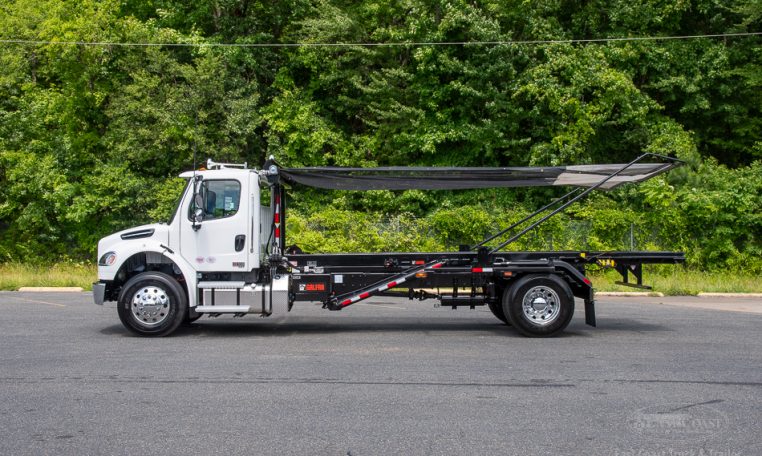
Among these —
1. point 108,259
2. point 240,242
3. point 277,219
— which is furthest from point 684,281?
point 108,259

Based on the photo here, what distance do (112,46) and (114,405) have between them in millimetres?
25746

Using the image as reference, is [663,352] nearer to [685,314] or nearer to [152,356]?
[685,314]

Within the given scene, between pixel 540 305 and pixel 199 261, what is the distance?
535 cm

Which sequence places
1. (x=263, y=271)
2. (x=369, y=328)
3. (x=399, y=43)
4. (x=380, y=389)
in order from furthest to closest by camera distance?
(x=399, y=43) → (x=369, y=328) → (x=263, y=271) → (x=380, y=389)

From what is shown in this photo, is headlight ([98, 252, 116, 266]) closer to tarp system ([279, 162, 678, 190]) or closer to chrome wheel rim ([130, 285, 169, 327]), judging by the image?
chrome wheel rim ([130, 285, 169, 327])

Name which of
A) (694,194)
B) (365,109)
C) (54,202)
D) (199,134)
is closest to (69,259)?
(54,202)

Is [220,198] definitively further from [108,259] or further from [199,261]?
[108,259]

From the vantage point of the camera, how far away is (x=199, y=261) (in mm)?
11820

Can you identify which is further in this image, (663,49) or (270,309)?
(663,49)

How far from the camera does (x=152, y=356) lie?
10.2 meters

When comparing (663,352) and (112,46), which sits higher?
(112,46)

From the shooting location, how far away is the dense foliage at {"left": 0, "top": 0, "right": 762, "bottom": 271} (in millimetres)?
28375

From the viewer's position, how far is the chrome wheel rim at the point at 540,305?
1179 cm

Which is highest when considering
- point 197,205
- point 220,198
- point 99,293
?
point 220,198
